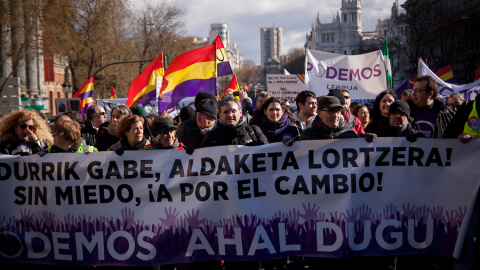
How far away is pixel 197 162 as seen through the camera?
434 cm

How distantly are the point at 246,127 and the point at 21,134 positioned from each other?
233cm

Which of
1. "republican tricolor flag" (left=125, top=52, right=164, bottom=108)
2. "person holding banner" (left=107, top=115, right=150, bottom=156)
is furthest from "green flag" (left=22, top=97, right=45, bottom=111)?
"person holding banner" (left=107, top=115, right=150, bottom=156)

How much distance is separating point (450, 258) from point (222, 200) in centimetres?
201

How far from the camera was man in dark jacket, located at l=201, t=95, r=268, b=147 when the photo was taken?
4.56 meters

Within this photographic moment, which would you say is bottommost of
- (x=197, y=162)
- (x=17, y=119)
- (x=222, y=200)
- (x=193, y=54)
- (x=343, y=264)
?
(x=343, y=264)

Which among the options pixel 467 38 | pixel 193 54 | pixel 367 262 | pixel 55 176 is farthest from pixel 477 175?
pixel 467 38

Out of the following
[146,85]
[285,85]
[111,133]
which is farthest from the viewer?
[285,85]

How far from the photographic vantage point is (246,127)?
4.68 m

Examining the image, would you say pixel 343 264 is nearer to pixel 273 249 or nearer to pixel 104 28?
pixel 273 249

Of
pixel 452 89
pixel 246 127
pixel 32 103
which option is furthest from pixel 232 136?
pixel 32 103

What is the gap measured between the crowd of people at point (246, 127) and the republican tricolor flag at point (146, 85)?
11.2 feet

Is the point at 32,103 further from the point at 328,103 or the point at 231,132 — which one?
the point at 328,103

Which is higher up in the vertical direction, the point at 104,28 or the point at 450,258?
the point at 104,28

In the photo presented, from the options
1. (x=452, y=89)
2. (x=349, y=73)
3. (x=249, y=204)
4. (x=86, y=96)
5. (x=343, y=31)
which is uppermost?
(x=343, y=31)
